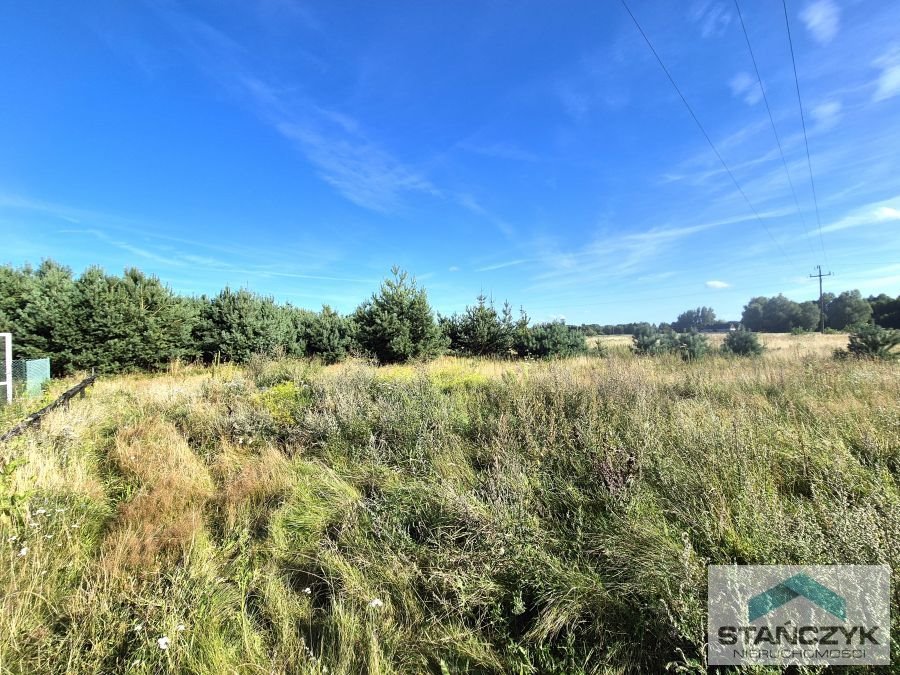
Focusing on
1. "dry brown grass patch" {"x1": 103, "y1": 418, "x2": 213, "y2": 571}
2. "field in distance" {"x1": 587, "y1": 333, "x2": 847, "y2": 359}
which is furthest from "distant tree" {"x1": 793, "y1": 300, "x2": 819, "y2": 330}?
"dry brown grass patch" {"x1": 103, "y1": 418, "x2": 213, "y2": 571}

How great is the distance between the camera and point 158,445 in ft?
13.8

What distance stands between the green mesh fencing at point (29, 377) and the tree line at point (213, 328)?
3482 mm

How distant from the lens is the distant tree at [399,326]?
14.1 meters

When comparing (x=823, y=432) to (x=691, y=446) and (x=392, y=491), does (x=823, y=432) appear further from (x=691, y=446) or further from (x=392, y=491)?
(x=392, y=491)

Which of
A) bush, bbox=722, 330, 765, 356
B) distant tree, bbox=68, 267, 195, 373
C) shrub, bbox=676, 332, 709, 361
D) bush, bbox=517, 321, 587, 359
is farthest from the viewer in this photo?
bush, bbox=517, 321, 587, 359

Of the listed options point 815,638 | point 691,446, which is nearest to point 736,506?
point 691,446

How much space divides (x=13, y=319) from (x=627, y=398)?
63.3 feet

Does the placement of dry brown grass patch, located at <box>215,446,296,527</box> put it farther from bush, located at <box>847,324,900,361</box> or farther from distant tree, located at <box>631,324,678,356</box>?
bush, located at <box>847,324,900,361</box>

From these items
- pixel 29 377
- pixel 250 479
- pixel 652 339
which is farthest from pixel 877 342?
pixel 29 377

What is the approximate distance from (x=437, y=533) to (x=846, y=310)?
6507 centimetres

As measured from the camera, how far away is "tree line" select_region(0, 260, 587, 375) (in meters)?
11.3

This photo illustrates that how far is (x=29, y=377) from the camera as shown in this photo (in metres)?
7.84

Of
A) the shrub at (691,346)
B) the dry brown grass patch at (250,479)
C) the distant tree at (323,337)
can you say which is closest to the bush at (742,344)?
the shrub at (691,346)

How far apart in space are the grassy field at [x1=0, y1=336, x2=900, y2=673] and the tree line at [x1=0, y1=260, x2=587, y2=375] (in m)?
7.64
